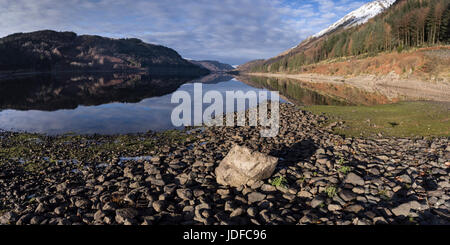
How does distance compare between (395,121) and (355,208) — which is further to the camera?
(395,121)

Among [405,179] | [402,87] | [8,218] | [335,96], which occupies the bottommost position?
[8,218]

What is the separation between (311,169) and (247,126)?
14.1 meters

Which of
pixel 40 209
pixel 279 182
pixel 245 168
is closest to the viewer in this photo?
pixel 40 209

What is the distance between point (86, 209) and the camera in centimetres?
989

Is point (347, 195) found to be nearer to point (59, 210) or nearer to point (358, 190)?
point (358, 190)

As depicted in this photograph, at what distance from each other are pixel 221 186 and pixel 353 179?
256 inches

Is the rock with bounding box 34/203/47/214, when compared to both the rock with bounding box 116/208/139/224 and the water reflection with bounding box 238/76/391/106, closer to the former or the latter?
the rock with bounding box 116/208/139/224

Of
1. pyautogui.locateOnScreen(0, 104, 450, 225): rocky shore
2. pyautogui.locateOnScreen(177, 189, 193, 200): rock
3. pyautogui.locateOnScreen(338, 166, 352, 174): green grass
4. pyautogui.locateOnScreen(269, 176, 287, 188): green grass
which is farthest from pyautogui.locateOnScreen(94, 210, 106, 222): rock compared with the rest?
pyautogui.locateOnScreen(338, 166, 352, 174): green grass

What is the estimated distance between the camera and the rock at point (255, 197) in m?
Answer: 10.2

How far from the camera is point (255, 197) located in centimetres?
1038

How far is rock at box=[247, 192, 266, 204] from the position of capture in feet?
33.5

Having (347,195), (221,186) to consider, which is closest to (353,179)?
(347,195)

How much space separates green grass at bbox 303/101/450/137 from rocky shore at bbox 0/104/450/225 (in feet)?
9.17

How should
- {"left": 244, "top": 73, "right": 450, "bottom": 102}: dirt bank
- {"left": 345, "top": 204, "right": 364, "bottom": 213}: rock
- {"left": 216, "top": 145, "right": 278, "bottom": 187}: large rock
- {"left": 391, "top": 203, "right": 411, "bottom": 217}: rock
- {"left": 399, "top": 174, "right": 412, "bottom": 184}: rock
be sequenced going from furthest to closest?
{"left": 244, "top": 73, "right": 450, "bottom": 102}: dirt bank → {"left": 216, "top": 145, "right": 278, "bottom": 187}: large rock → {"left": 399, "top": 174, "right": 412, "bottom": 184}: rock → {"left": 345, "top": 204, "right": 364, "bottom": 213}: rock → {"left": 391, "top": 203, "right": 411, "bottom": 217}: rock
